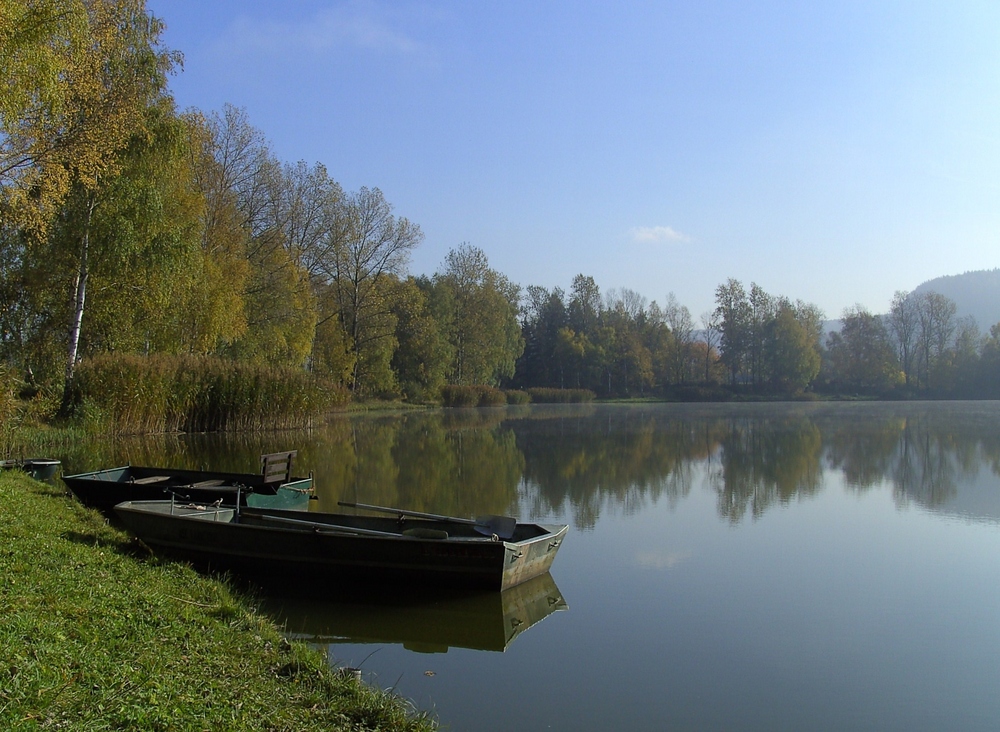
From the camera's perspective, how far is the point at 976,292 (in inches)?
7175

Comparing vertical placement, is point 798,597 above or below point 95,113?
below

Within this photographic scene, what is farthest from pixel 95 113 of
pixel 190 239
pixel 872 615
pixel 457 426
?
pixel 457 426

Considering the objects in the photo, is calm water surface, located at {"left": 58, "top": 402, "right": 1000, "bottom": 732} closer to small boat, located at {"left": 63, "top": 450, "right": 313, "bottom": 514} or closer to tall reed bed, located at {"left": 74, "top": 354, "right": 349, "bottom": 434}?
small boat, located at {"left": 63, "top": 450, "right": 313, "bottom": 514}

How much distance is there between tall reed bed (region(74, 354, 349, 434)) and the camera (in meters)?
20.5

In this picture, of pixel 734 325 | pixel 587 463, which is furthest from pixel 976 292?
pixel 587 463

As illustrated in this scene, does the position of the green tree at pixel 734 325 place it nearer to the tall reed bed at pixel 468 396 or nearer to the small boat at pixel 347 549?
the tall reed bed at pixel 468 396

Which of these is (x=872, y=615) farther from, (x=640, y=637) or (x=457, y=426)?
(x=457, y=426)

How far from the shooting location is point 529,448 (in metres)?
23.4

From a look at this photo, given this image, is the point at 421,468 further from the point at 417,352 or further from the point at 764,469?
the point at 417,352

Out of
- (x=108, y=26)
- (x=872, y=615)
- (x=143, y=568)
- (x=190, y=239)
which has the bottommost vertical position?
(x=872, y=615)

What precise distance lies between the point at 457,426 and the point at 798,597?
26.2 m

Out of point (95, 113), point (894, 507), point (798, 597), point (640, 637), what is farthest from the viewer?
point (95, 113)

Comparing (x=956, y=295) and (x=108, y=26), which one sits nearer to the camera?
(x=108, y=26)

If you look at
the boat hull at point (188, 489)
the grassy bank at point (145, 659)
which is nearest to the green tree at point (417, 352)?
the boat hull at point (188, 489)
